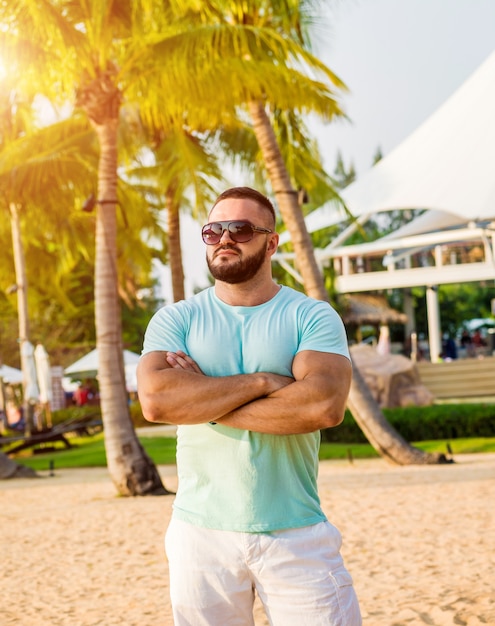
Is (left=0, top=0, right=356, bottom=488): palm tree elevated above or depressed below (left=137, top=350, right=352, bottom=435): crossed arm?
above

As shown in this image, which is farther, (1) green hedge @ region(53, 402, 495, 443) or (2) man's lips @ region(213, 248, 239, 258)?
(1) green hedge @ region(53, 402, 495, 443)

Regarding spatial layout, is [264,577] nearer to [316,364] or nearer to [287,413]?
[287,413]

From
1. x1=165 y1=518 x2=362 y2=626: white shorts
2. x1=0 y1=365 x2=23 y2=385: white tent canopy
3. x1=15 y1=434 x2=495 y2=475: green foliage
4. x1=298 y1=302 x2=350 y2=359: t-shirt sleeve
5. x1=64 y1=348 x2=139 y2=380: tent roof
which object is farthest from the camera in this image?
x1=0 y1=365 x2=23 y2=385: white tent canopy

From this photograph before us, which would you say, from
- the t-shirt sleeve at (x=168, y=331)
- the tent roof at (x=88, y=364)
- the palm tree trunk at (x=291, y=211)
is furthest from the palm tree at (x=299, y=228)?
the tent roof at (x=88, y=364)

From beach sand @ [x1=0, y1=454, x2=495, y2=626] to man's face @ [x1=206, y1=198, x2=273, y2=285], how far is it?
3408 mm

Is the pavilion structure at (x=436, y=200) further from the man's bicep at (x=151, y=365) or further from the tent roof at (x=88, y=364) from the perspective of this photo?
the man's bicep at (x=151, y=365)

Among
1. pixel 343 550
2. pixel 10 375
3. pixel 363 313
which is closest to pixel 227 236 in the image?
pixel 343 550

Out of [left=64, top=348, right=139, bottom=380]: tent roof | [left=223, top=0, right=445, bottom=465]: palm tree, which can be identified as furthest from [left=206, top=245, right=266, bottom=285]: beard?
[left=64, top=348, right=139, bottom=380]: tent roof

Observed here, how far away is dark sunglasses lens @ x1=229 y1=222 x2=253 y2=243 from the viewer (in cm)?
306

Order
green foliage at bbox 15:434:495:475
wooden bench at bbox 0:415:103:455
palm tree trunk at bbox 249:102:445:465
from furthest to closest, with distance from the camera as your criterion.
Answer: wooden bench at bbox 0:415:103:455 → green foliage at bbox 15:434:495:475 → palm tree trunk at bbox 249:102:445:465

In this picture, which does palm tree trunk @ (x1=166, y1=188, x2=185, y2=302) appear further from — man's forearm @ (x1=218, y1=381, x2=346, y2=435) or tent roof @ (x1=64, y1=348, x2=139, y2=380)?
man's forearm @ (x1=218, y1=381, x2=346, y2=435)

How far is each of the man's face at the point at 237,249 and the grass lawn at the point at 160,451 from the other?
13039 millimetres

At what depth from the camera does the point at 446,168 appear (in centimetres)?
2917

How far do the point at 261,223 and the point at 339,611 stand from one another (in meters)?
1.19
